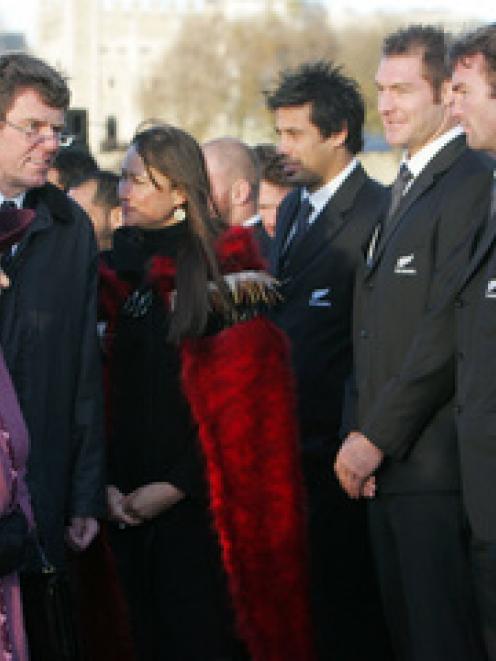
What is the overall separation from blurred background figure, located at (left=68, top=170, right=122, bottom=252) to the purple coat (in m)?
4.42

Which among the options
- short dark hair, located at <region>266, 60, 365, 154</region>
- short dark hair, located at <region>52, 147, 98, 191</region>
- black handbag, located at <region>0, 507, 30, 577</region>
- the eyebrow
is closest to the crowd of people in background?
the eyebrow

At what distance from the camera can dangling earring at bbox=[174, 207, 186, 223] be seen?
5910mm

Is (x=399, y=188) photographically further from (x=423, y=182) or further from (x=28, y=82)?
(x=28, y=82)

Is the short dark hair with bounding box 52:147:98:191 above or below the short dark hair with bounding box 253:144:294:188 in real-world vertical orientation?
above

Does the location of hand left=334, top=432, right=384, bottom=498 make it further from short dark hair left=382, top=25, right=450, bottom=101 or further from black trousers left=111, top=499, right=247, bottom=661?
short dark hair left=382, top=25, right=450, bottom=101

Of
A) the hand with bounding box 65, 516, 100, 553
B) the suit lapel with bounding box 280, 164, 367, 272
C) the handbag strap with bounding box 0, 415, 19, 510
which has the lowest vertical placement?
the hand with bounding box 65, 516, 100, 553

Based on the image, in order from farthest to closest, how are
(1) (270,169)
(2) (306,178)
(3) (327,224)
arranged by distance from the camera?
(1) (270,169) → (2) (306,178) → (3) (327,224)

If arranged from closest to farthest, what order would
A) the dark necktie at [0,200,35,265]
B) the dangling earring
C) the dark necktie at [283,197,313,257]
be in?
the dark necktie at [0,200,35,265]
the dangling earring
the dark necktie at [283,197,313,257]

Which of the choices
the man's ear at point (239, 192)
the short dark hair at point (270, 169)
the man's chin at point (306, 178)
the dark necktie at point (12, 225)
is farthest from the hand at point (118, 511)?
the short dark hair at point (270, 169)

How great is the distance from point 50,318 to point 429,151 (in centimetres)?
154

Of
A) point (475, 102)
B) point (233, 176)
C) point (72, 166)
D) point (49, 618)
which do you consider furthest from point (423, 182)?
point (72, 166)

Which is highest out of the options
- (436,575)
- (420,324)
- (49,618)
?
(420,324)

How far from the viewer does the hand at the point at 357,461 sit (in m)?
5.79

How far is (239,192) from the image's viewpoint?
8570 millimetres
